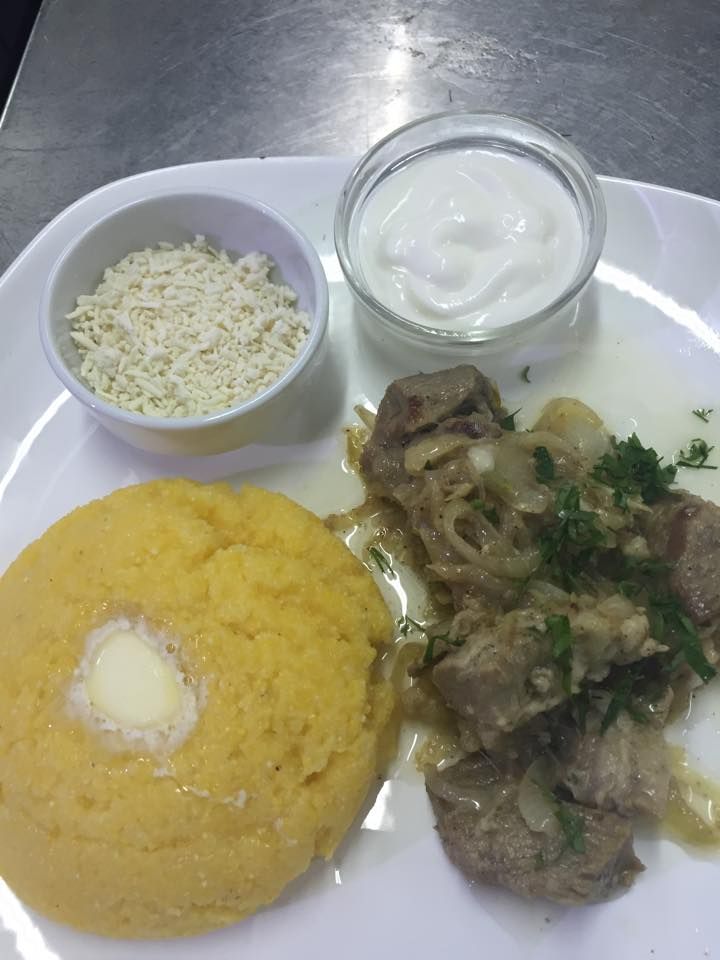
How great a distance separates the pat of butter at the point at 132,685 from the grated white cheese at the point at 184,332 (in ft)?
3.13

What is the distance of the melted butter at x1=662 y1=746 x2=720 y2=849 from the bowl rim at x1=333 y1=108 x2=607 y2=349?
168 centimetres

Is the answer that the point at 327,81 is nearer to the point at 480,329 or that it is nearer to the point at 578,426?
the point at 480,329

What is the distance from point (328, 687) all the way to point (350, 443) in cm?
116

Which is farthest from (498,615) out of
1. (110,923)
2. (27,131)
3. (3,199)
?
(27,131)

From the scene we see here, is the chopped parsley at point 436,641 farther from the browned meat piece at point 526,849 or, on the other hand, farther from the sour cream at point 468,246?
the sour cream at point 468,246

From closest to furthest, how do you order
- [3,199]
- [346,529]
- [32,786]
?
[32,786]
[346,529]
[3,199]

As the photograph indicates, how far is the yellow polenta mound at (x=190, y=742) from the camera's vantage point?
8.21ft

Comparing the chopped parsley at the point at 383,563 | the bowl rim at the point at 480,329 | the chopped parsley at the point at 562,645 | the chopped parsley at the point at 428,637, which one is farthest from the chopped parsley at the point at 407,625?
the bowl rim at the point at 480,329

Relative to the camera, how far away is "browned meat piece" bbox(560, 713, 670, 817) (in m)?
2.62

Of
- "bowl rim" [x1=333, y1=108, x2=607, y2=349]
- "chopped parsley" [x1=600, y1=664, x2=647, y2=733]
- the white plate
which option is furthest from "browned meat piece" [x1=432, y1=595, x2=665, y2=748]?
"bowl rim" [x1=333, y1=108, x2=607, y2=349]

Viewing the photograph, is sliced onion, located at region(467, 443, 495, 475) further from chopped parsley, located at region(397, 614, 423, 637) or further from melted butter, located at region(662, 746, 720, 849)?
melted butter, located at region(662, 746, 720, 849)

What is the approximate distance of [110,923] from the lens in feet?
8.44

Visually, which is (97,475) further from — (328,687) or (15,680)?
(328,687)

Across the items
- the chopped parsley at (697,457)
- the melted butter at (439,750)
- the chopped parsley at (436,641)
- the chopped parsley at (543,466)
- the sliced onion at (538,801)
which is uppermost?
the chopped parsley at (543,466)
